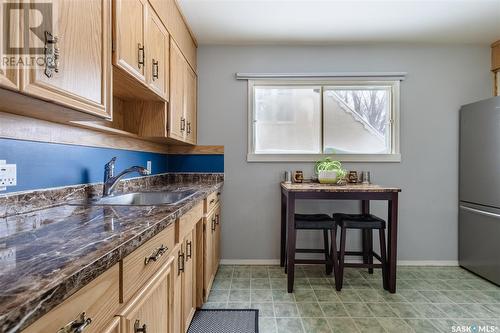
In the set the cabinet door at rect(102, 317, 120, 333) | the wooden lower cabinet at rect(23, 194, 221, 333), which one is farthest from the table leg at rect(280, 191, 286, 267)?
the cabinet door at rect(102, 317, 120, 333)

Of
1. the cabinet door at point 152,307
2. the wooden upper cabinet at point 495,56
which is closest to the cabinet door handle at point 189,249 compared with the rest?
the cabinet door at point 152,307

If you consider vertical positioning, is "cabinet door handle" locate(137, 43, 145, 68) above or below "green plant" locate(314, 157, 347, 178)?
above

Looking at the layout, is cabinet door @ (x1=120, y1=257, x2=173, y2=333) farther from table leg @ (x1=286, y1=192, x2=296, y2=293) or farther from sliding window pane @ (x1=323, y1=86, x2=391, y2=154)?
sliding window pane @ (x1=323, y1=86, x2=391, y2=154)

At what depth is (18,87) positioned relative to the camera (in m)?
0.74

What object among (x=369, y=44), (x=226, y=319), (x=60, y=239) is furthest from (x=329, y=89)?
(x=60, y=239)

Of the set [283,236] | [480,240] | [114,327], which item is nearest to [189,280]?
[114,327]

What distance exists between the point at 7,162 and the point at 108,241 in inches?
27.6

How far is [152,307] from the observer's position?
39.7 inches

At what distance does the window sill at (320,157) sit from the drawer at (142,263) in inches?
73.2

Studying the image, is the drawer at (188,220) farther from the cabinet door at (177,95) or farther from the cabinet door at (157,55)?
the cabinet door at (157,55)

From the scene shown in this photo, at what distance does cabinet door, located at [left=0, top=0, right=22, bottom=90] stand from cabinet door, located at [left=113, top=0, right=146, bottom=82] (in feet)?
1.70

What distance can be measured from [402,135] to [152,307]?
297 centimetres

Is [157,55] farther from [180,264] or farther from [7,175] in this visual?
[180,264]

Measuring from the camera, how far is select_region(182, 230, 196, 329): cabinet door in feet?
4.96
